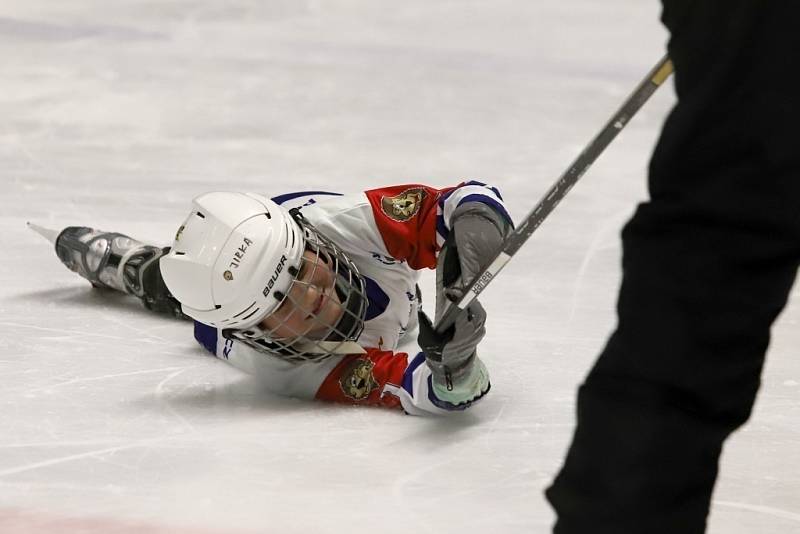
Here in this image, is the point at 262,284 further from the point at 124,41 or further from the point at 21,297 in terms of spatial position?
the point at 124,41

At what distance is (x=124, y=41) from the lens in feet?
16.1

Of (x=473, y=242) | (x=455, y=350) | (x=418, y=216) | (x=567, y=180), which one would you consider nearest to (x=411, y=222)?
(x=418, y=216)

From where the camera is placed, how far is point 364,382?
1887mm

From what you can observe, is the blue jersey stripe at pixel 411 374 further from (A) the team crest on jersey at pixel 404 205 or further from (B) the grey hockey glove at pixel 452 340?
(A) the team crest on jersey at pixel 404 205

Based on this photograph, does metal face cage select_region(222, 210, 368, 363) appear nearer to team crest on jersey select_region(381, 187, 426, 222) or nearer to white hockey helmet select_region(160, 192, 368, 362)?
white hockey helmet select_region(160, 192, 368, 362)

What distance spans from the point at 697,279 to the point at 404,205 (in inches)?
55.1

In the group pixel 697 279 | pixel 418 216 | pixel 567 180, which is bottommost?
pixel 418 216

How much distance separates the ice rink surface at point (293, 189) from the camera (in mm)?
1519

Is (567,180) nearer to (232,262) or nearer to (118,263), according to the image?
(232,262)

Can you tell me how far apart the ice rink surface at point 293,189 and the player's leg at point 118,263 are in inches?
2.0

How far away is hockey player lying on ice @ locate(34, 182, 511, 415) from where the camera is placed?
1.76m

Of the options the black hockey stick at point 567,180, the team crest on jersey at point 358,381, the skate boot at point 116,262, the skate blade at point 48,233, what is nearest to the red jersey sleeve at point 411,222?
the team crest on jersey at point 358,381

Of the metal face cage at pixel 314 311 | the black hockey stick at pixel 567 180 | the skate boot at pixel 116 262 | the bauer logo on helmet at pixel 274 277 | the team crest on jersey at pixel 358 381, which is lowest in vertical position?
the skate boot at pixel 116 262

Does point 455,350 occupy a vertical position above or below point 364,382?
above
